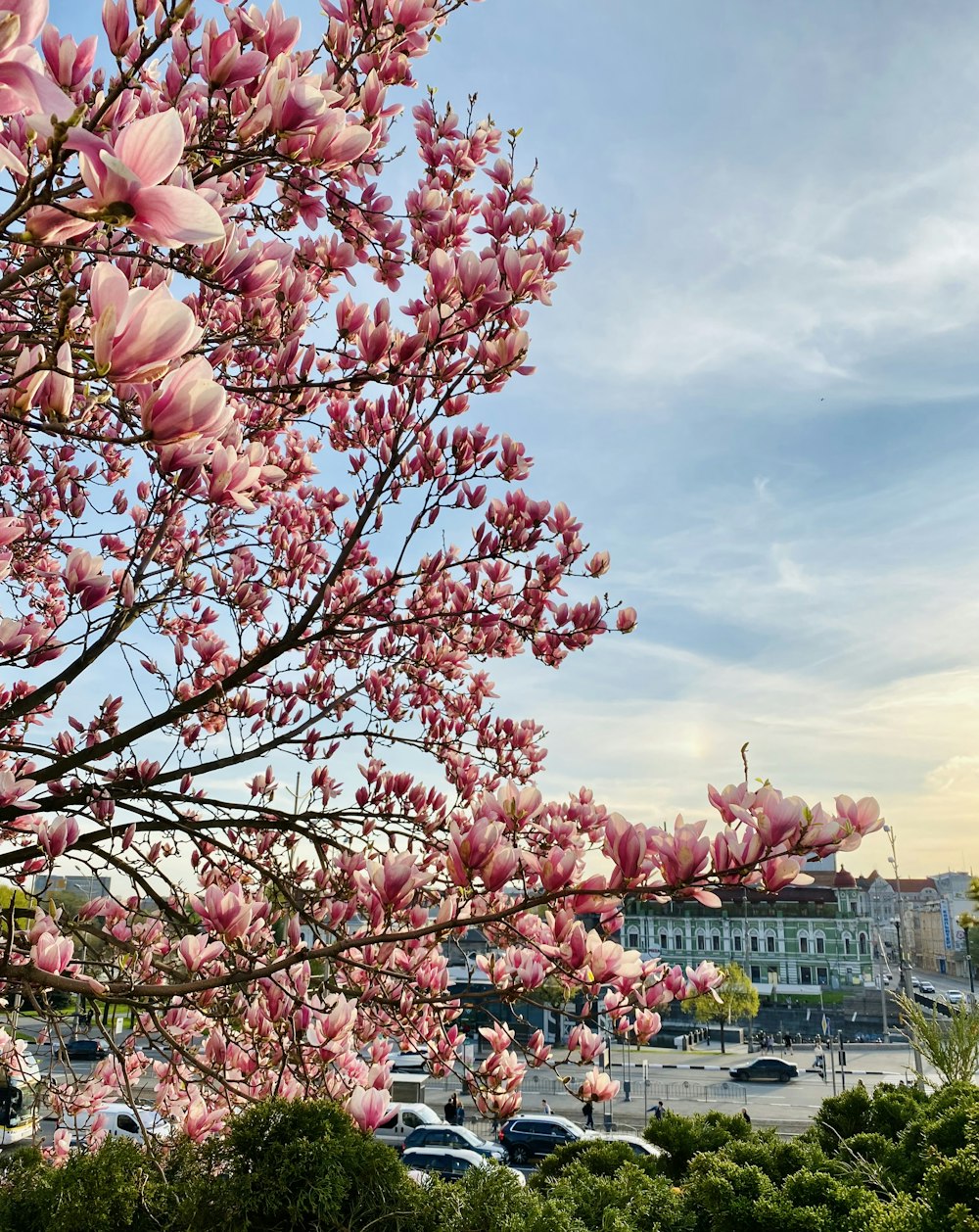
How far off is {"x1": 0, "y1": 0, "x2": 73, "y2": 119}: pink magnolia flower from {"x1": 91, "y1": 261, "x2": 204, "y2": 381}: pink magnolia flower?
7.2 inches

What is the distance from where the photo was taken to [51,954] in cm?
233

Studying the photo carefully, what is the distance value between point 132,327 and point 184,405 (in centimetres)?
15

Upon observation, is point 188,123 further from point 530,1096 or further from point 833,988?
point 833,988

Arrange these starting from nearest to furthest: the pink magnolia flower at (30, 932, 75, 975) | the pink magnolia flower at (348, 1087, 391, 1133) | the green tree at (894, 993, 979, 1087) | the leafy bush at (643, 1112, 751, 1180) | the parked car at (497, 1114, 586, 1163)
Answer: the pink magnolia flower at (30, 932, 75, 975)
the pink magnolia flower at (348, 1087, 391, 1133)
the leafy bush at (643, 1112, 751, 1180)
the green tree at (894, 993, 979, 1087)
the parked car at (497, 1114, 586, 1163)

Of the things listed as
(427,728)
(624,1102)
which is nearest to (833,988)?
(624,1102)

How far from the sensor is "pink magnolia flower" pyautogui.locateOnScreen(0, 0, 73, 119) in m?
0.87

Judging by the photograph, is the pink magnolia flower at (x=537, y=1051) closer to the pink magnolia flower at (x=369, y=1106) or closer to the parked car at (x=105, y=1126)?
the pink magnolia flower at (x=369, y=1106)

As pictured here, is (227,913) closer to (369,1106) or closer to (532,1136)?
(369,1106)

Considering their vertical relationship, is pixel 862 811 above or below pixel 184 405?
below

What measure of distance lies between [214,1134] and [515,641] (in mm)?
2735

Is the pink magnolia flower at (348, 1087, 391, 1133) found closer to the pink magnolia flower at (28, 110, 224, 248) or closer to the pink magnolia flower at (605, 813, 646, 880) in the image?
the pink magnolia flower at (605, 813, 646, 880)

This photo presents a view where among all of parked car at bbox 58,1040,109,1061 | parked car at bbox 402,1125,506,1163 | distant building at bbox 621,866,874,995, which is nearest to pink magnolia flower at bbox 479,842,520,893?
parked car at bbox 58,1040,109,1061

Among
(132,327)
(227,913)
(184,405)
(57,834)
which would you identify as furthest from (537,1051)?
(132,327)

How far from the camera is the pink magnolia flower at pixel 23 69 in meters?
0.87
